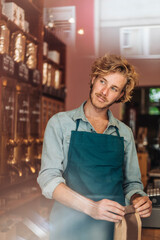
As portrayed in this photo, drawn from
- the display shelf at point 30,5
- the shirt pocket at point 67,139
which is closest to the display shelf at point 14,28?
the display shelf at point 30,5

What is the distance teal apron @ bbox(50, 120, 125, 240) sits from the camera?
3.76 ft

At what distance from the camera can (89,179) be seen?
3.76 ft

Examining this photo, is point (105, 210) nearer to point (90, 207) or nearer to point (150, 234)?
point (90, 207)

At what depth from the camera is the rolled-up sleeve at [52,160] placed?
3.33ft

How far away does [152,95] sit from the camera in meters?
7.75

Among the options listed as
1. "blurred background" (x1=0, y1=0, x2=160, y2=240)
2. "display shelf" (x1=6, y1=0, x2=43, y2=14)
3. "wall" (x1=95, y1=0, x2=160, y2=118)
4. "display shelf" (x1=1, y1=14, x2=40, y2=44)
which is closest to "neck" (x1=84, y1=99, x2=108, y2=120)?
"blurred background" (x1=0, y1=0, x2=160, y2=240)

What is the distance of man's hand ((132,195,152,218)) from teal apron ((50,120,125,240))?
9 centimetres

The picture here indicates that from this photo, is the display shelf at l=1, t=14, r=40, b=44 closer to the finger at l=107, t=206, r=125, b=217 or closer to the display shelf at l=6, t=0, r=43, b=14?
the display shelf at l=6, t=0, r=43, b=14

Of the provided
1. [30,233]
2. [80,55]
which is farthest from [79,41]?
[30,233]

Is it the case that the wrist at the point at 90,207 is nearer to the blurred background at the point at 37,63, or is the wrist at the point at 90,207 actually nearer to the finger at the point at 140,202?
the finger at the point at 140,202

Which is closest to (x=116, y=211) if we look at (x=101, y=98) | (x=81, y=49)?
(x=101, y=98)

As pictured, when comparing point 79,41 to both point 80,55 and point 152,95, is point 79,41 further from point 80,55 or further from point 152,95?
point 152,95

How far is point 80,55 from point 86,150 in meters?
0.95

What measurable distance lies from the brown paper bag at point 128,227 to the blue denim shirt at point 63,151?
0.41ft
